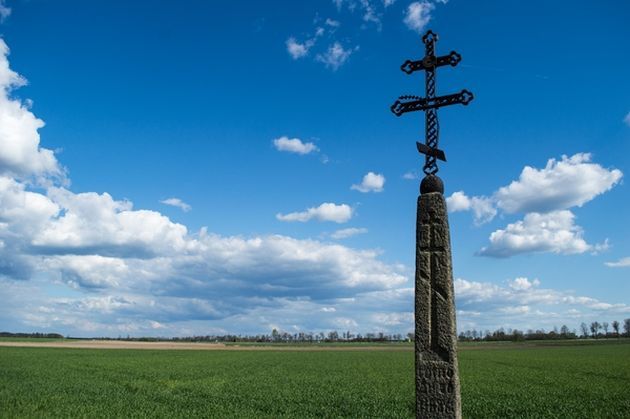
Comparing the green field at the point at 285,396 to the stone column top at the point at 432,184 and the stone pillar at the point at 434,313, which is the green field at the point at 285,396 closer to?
the stone pillar at the point at 434,313

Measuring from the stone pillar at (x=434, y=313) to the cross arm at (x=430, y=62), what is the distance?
233cm

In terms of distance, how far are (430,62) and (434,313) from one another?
501 centimetres

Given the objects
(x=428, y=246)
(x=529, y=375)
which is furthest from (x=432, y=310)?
(x=529, y=375)

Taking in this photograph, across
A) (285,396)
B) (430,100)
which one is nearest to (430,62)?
(430,100)

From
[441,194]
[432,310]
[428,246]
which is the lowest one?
[432,310]

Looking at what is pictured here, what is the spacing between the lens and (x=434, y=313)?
9273 mm

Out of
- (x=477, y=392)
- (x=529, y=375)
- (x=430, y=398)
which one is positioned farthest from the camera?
(x=529, y=375)

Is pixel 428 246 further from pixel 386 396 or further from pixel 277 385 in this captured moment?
pixel 277 385

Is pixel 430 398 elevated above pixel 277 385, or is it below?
above

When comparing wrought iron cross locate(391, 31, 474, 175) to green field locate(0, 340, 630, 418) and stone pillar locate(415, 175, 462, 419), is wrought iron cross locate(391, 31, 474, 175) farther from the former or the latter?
green field locate(0, 340, 630, 418)

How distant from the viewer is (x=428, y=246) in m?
9.48

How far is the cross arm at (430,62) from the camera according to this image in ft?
32.6

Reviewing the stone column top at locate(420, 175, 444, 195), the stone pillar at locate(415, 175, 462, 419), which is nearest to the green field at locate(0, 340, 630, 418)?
the stone pillar at locate(415, 175, 462, 419)

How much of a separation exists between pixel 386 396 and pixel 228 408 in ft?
29.7
